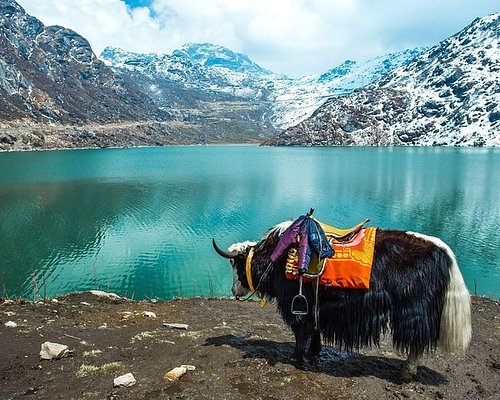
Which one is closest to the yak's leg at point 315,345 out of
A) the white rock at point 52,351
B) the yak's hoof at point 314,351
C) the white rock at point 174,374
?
the yak's hoof at point 314,351

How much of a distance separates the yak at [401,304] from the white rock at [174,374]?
1.50 m

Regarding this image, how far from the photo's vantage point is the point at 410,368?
494 centimetres

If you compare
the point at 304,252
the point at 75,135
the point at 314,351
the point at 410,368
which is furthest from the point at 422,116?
the point at 304,252

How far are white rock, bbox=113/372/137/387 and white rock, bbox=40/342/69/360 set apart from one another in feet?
3.55

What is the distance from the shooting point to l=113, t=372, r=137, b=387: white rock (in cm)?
442

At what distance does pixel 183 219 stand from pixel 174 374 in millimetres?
24780

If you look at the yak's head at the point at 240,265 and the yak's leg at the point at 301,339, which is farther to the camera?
the yak's head at the point at 240,265

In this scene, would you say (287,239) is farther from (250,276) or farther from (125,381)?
(125,381)

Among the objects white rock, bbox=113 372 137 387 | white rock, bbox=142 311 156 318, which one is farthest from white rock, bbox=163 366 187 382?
white rock, bbox=142 311 156 318

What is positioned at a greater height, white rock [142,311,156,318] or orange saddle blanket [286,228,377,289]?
orange saddle blanket [286,228,377,289]

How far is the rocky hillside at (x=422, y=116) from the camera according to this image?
15688 cm

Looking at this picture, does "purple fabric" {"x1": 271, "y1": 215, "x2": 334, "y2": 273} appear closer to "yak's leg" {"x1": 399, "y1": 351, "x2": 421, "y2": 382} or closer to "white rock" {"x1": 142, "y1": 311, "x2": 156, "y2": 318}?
"yak's leg" {"x1": 399, "y1": 351, "x2": 421, "y2": 382}

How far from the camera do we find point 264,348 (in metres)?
5.71

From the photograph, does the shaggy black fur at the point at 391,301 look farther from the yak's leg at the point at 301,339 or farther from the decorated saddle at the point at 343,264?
the decorated saddle at the point at 343,264
